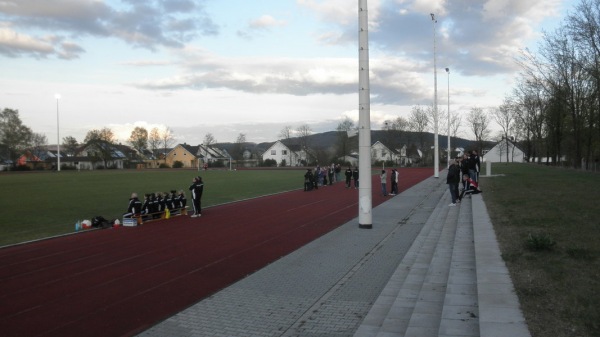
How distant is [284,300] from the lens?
7039 millimetres

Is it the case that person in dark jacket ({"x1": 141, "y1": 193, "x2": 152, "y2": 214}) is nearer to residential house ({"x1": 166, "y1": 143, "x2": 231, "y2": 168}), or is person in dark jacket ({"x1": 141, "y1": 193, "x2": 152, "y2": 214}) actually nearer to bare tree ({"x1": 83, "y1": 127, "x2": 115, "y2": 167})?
bare tree ({"x1": 83, "y1": 127, "x2": 115, "y2": 167})

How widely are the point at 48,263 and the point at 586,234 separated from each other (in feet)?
35.3

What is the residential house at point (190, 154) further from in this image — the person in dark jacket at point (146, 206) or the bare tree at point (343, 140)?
the person in dark jacket at point (146, 206)

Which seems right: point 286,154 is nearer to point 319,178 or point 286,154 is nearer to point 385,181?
point 319,178

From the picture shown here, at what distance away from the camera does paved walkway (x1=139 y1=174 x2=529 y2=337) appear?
5.54m

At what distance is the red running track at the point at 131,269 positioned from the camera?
254 inches

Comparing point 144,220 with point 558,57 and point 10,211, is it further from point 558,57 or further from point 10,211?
point 558,57

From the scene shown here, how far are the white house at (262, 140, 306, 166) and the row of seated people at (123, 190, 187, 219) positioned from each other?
94.7 m

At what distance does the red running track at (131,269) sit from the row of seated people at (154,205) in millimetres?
689

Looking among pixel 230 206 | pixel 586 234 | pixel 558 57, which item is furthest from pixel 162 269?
pixel 558 57

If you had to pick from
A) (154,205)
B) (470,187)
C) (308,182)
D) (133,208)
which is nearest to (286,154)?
(308,182)

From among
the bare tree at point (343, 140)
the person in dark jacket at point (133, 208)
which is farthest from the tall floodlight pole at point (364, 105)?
the bare tree at point (343, 140)

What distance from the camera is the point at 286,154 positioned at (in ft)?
404

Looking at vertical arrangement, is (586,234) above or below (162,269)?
above
